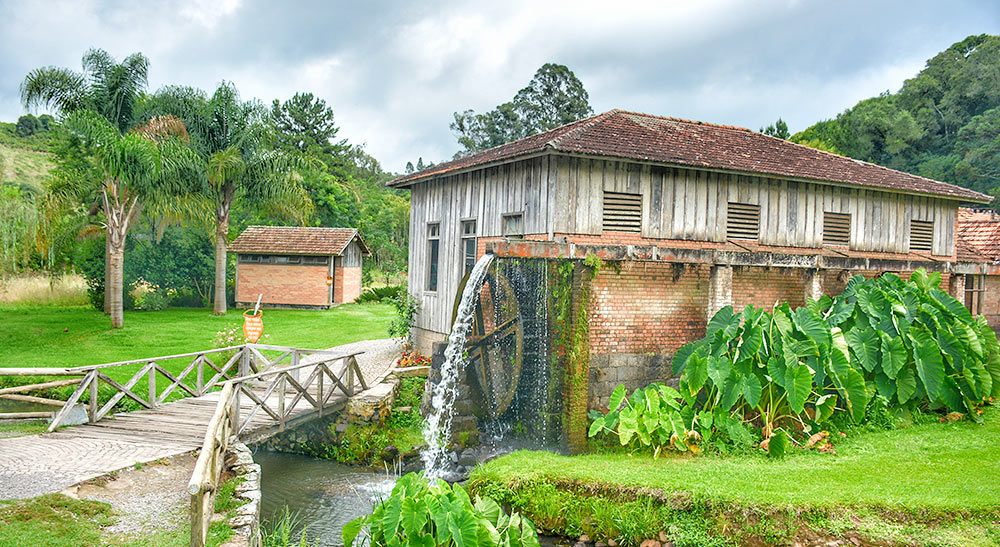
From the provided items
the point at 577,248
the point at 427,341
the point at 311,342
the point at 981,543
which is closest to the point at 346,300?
the point at 311,342

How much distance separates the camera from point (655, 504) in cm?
773

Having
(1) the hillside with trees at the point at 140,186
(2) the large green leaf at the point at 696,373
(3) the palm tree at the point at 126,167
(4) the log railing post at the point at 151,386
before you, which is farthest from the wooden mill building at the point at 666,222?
(1) the hillside with trees at the point at 140,186

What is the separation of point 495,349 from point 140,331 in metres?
13.3

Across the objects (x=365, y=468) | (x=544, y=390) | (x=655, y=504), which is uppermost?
(x=544, y=390)

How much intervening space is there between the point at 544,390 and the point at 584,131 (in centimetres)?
478

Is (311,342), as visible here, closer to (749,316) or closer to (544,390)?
(544,390)

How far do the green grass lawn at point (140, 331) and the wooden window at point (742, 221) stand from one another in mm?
11317

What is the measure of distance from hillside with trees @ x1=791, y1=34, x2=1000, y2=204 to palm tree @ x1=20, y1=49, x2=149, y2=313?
1301 inches

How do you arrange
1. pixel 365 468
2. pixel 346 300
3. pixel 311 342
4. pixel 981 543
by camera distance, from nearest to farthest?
pixel 981 543, pixel 365 468, pixel 311 342, pixel 346 300

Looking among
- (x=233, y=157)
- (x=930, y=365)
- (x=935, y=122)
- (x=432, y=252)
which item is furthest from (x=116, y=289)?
(x=935, y=122)

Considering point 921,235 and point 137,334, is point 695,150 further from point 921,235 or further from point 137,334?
point 137,334

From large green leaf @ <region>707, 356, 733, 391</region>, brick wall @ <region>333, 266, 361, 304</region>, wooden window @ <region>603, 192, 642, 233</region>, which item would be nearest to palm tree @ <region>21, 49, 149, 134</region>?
brick wall @ <region>333, 266, 361, 304</region>

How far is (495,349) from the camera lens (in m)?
11.8

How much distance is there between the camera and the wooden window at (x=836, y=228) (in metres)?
14.2
